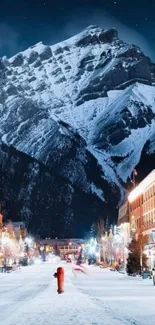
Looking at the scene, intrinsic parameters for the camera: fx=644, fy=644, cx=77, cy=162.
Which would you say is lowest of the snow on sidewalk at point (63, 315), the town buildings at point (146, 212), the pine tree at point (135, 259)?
the snow on sidewalk at point (63, 315)

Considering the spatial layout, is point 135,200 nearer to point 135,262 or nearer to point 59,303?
point 135,262

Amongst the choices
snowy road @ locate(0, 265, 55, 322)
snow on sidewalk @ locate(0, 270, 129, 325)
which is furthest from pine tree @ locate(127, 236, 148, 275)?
snow on sidewalk @ locate(0, 270, 129, 325)

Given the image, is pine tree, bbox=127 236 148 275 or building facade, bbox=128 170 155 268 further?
building facade, bbox=128 170 155 268

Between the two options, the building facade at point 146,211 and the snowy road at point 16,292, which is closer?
the snowy road at point 16,292

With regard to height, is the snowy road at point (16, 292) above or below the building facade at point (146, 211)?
below

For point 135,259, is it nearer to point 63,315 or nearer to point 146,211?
point 146,211

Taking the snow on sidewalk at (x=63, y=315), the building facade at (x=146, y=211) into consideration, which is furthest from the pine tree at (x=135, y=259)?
the snow on sidewalk at (x=63, y=315)

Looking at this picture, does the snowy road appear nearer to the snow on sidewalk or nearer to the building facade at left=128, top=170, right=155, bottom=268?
the snow on sidewalk

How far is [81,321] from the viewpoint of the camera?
20641mm

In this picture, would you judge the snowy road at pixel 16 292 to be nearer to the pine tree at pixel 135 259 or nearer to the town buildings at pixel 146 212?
the pine tree at pixel 135 259

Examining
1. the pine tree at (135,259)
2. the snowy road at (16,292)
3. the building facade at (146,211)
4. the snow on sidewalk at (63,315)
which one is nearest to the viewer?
the snow on sidewalk at (63,315)

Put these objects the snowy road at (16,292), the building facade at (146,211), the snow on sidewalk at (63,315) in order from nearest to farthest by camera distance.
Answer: the snow on sidewalk at (63,315), the snowy road at (16,292), the building facade at (146,211)

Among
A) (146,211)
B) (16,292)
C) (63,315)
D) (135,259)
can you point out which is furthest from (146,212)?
(63,315)

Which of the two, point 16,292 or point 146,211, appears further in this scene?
point 146,211
